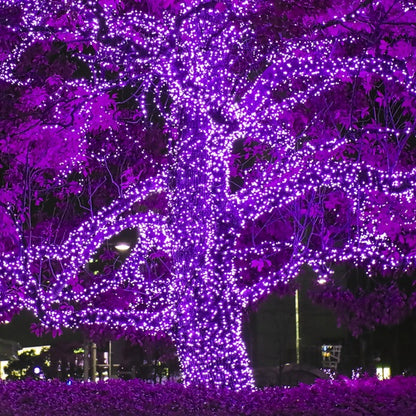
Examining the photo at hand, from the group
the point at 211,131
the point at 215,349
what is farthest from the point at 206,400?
the point at 211,131

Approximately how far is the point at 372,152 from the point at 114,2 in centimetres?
530

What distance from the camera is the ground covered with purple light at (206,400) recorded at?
6.61 metres

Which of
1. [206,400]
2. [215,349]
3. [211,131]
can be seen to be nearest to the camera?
[206,400]

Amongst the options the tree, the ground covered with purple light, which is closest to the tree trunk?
the tree

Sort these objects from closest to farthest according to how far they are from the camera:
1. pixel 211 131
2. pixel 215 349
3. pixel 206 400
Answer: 1. pixel 206 400
2. pixel 215 349
3. pixel 211 131

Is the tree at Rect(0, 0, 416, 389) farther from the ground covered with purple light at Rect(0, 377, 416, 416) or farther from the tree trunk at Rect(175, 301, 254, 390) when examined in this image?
the ground covered with purple light at Rect(0, 377, 416, 416)

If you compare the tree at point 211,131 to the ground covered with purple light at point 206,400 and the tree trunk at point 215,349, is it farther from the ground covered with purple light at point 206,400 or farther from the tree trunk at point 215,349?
the ground covered with purple light at point 206,400

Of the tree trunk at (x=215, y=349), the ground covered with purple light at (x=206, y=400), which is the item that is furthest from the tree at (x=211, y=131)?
the ground covered with purple light at (x=206, y=400)

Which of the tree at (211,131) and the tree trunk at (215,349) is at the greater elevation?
the tree at (211,131)

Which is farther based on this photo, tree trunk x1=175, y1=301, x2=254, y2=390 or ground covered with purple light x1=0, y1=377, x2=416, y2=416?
tree trunk x1=175, y1=301, x2=254, y2=390

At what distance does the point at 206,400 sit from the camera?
7191mm

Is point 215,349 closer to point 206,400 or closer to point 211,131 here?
point 206,400

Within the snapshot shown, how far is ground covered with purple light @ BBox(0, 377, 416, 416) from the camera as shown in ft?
21.7

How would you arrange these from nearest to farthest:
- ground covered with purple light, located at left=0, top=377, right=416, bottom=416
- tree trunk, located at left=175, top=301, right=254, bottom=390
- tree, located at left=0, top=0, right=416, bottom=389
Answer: ground covered with purple light, located at left=0, top=377, right=416, bottom=416, tree trunk, located at left=175, top=301, right=254, bottom=390, tree, located at left=0, top=0, right=416, bottom=389
